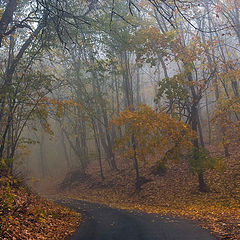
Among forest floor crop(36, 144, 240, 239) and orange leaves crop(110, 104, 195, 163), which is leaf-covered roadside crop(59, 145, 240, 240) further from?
orange leaves crop(110, 104, 195, 163)

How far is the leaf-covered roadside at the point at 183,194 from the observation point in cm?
824

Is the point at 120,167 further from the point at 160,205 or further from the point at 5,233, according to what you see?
the point at 5,233

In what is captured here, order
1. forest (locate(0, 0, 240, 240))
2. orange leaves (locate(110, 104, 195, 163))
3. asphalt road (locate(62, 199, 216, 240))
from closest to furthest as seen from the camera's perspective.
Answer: asphalt road (locate(62, 199, 216, 240))
forest (locate(0, 0, 240, 240))
orange leaves (locate(110, 104, 195, 163))

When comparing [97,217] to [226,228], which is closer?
[226,228]

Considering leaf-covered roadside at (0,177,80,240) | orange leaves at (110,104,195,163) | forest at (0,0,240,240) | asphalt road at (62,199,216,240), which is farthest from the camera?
orange leaves at (110,104,195,163)

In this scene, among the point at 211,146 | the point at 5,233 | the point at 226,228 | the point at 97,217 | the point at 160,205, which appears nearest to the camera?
the point at 5,233

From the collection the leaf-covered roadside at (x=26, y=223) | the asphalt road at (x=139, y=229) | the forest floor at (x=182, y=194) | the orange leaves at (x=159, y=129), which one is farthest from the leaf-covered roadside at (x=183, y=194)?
the leaf-covered roadside at (x=26, y=223)

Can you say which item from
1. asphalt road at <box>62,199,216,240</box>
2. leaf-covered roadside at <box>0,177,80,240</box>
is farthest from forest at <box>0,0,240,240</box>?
asphalt road at <box>62,199,216,240</box>

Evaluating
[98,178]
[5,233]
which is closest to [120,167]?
[98,178]

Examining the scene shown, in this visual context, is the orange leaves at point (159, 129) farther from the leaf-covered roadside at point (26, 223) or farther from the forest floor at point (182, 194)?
the leaf-covered roadside at point (26, 223)

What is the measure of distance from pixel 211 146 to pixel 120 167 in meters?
7.64

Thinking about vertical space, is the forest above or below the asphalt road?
above

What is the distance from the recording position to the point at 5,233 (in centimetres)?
553

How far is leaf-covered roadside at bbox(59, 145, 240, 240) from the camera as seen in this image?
8.24 meters
